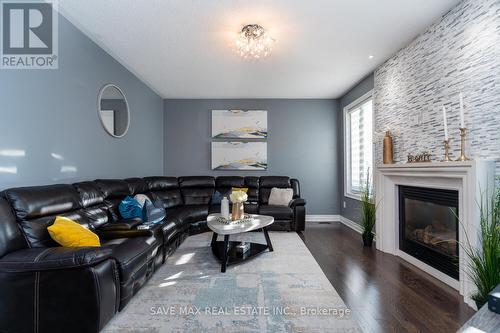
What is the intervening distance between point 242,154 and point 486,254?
13.6ft

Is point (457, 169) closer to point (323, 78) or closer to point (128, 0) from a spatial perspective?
point (323, 78)

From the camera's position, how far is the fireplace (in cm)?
240

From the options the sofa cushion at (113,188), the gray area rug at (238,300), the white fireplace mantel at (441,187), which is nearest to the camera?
the gray area rug at (238,300)

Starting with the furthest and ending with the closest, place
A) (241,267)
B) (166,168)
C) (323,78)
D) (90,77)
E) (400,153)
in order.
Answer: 1. (166,168)
2. (323,78)
3. (400,153)
4. (90,77)
5. (241,267)

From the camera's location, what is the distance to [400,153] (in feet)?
10.6

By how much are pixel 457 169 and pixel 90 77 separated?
4006mm

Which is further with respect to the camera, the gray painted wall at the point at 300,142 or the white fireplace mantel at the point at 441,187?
the gray painted wall at the point at 300,142

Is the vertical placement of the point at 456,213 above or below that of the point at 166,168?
below

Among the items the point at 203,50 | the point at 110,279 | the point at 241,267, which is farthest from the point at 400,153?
the point at 110,279

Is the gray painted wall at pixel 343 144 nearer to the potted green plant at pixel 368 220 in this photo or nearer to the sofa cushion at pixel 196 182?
the potted green plant at pixel 368 220

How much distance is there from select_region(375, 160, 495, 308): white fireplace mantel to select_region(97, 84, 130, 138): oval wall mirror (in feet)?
12.3

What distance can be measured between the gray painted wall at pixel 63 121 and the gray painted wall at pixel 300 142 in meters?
1.73

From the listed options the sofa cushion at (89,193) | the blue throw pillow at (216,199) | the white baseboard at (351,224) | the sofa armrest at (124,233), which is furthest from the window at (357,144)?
the sofa cushion at (89,193)

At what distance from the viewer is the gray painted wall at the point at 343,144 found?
420cm
